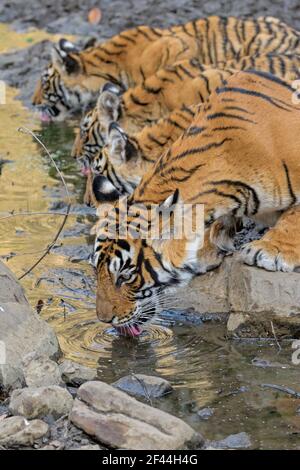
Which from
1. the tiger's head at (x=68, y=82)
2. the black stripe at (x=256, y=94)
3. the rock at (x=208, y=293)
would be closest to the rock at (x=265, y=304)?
the rock at (x=208, y=293)

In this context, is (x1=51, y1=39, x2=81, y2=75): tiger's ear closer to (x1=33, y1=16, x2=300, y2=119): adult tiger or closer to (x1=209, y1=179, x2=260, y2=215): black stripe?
(x1=33, y1=16, x2=300, y2=119): adult tiger

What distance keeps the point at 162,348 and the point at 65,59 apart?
5443mm

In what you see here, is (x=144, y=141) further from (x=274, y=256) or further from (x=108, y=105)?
(x=274, y=256)

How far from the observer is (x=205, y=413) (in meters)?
4.82

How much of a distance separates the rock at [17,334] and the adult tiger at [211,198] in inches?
13.2

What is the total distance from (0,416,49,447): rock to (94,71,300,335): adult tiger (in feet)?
3.66

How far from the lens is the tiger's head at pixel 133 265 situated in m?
5.54

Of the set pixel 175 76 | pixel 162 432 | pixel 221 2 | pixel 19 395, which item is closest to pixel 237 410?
pixel 162 432

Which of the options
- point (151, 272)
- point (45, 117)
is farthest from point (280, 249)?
point (45, 117)

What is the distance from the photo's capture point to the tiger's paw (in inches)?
227

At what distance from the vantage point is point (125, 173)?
24.4 feet

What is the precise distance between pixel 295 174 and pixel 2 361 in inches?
72.1

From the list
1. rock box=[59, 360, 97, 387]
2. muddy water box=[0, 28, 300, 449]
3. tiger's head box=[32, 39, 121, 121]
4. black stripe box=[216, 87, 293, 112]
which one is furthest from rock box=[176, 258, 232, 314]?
tiger's head box=[32, 39, 121, 121]
